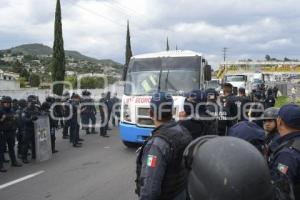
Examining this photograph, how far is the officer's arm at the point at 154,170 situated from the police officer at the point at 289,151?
2.64 ft

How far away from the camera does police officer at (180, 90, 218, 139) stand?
5.14 m

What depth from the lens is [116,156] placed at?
36.1ft

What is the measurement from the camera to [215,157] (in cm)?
173

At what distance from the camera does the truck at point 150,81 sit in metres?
11.0

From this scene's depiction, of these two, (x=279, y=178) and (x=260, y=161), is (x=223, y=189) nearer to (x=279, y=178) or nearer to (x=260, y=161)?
(x=260, y=161)

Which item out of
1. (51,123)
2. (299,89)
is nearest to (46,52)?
(299,89)

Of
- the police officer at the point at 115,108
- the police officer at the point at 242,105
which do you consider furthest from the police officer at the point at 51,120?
the police officer at the point at 115,108

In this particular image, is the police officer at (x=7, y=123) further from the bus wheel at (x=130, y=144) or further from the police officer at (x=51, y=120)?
the bus wheel at (x=130, y=144)

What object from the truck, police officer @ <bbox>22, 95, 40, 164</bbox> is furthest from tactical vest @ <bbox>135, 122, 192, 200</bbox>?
police officer @ <bbox>22, 95, 40, 164</bbox>

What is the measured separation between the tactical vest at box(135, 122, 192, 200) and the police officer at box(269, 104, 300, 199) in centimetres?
72

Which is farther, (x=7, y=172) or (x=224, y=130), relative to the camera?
(x=7, y=172)

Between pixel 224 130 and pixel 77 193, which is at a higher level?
pixel 224 130

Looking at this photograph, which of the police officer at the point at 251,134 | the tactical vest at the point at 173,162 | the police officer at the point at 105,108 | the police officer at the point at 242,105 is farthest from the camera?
the police officer at the point at 105,108

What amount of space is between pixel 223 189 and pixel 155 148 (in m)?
1.57
